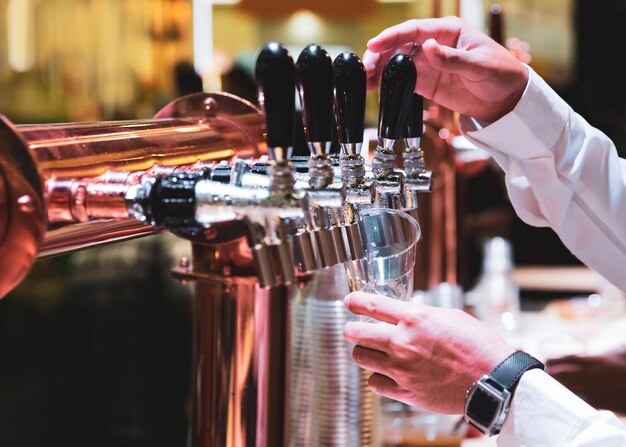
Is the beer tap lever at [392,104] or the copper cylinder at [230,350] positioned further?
the copper cylinder at [230,350]

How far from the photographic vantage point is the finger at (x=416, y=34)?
4.13 feet

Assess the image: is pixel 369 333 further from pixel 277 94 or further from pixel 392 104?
pixel 277 94

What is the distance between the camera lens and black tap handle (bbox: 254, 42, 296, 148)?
71 cm

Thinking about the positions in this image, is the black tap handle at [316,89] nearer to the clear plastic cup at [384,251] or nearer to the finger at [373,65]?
the clear plastic cup at [384,251]

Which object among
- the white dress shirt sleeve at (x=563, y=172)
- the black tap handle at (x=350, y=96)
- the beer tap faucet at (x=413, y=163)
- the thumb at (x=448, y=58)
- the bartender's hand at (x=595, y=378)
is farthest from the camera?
the bartender's hand at (x=595, y=378)

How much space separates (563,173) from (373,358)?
2.37 ft

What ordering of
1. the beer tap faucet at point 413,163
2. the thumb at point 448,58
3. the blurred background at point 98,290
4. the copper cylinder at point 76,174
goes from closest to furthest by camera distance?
the copper cylinder at point 76,174, the beer tap faucet at point 413,163, the thumb at point 448,58, the blurred background at point 98,290

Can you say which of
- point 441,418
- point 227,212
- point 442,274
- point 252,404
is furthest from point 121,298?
point 227,212

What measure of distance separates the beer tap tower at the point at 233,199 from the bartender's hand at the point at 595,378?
1.00 m

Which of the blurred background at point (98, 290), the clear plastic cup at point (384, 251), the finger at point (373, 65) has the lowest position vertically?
the blurred background at point (98, 290)

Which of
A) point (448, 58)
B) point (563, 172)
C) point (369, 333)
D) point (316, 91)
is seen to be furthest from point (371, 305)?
point (563, 172)

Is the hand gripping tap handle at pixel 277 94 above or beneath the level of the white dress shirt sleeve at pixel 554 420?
above

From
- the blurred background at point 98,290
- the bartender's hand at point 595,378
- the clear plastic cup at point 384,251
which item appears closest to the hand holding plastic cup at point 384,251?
the clear plastic cup at point 384,251

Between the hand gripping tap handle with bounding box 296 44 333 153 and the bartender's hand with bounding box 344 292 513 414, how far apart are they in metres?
0.26
